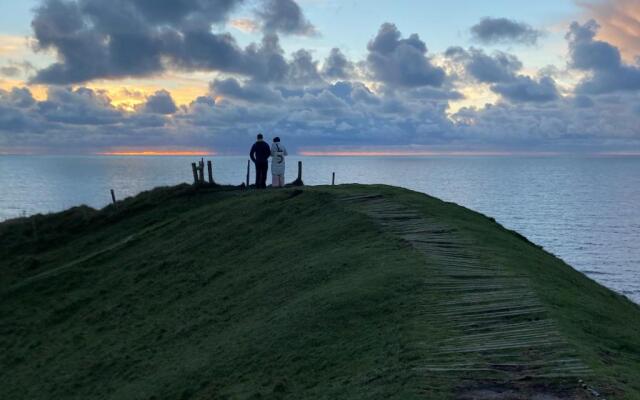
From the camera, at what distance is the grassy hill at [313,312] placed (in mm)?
9328

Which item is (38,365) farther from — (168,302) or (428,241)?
(428,241)

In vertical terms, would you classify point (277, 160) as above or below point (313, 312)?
above

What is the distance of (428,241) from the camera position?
17.1m

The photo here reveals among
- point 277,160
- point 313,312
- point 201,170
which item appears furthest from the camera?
point 201,170

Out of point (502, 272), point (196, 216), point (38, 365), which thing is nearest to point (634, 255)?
point (196, 216)

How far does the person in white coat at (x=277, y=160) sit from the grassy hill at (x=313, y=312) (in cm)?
194

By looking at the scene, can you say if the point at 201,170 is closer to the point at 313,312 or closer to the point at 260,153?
the point at 260,153

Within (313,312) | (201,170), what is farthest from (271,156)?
(313,312)

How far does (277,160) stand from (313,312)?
19.5m

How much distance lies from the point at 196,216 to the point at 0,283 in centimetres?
971

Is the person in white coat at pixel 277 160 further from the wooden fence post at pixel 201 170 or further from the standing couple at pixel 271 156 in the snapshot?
the wooden fence post at pixel 201 170

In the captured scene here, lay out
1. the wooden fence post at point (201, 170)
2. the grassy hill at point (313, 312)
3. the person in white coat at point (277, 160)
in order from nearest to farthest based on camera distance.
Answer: the grassy hill at point (313, 312), the person in white coat at point (277, 160), the wooden fence post at point (201, 170)

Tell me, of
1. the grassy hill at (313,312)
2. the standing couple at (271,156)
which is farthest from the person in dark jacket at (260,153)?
the grassy hill at (313,312)

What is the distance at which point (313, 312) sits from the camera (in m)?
13.3
